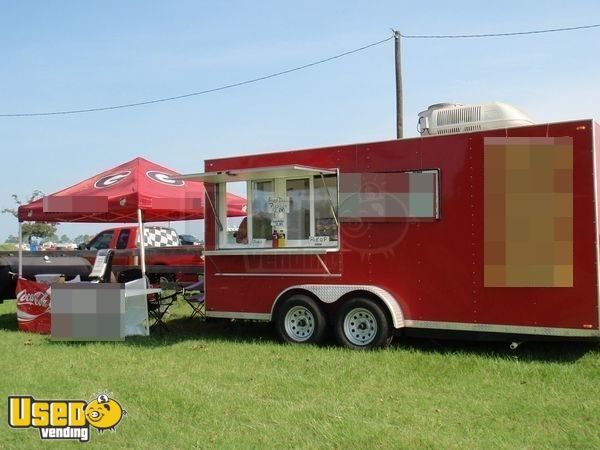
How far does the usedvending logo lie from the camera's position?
4840 mm

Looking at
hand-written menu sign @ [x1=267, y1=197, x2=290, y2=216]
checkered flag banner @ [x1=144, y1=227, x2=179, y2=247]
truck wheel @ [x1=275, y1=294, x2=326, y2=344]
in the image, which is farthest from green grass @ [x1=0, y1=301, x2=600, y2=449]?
checkered flag banner @ [x1=144, y1=227, x2=179, y2=247]

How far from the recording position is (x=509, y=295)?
7.20 m

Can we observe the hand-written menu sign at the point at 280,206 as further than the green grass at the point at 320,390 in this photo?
Yes

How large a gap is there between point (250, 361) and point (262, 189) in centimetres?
247

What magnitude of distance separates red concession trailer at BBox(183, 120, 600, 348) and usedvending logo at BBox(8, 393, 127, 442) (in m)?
3.41

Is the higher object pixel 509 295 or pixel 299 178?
pixel 299 178

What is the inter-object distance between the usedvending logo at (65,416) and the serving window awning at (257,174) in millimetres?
3620

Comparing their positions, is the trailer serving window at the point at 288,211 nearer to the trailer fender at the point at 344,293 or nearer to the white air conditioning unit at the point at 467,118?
the trailer fender at the point at 344,293

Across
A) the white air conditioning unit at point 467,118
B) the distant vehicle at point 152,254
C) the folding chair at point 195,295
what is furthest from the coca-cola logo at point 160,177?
the white air conditioning unit at point 467,118

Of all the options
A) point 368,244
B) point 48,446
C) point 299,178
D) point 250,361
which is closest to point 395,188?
point 368,244

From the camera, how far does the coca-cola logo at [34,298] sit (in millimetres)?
9727

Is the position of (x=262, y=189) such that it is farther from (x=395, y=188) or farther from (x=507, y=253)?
(x=507, y=253)

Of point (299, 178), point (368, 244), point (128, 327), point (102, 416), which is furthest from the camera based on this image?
point (128, 327)

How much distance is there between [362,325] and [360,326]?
0.03m
